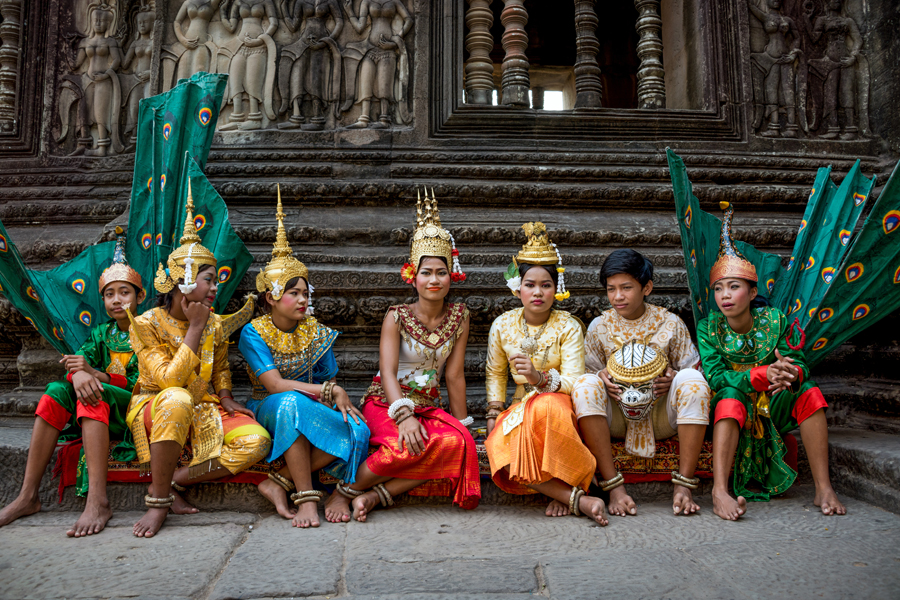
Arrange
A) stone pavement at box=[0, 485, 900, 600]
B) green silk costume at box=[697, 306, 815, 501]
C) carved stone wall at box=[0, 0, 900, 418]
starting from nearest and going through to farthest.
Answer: stone pavement at box=[0, 485, 900, 600] < green silk costume at box=[697, 306, 815, 501] < carved stone wall at box=[0, 0, 900, 418]

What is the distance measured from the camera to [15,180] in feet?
15.7

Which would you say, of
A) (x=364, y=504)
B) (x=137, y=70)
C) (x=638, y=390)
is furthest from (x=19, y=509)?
(x=137, y=70)

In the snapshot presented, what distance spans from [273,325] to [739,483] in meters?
2.32

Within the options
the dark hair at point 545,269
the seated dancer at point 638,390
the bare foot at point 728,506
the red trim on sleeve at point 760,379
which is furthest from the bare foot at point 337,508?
the red trim on sleeve at point 760,379

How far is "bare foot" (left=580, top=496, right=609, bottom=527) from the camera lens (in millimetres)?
2564

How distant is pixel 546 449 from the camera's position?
270 cm

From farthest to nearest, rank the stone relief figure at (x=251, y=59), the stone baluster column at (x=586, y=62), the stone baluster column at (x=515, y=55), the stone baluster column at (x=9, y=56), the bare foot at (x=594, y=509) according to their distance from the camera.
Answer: the stone baluster column at (x=9, y=56), the stone baluster column at (x=586, y=62), the stone baluster column at (x=515, y=55), the stone relief figure at (x=251, y=59), the bare foot at (x=594, y=509)

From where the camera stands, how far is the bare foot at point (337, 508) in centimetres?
265

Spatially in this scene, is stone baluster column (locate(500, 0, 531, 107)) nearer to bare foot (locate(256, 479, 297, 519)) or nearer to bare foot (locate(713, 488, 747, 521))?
bare foot (locate(713, 488, 747, 521))

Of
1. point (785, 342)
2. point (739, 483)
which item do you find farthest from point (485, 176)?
point (739, 483)

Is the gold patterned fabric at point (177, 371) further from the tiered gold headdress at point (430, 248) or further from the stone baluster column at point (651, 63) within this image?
the stone baluster column at point (651, 63)

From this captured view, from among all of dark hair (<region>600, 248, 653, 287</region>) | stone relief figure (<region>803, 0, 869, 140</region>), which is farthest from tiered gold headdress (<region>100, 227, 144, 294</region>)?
stone relief figure (<region>803, 0, 869, 140</region>)

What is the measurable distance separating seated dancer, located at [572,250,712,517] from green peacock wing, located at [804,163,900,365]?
2.45 ft

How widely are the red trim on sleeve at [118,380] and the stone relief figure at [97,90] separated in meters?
2.46
